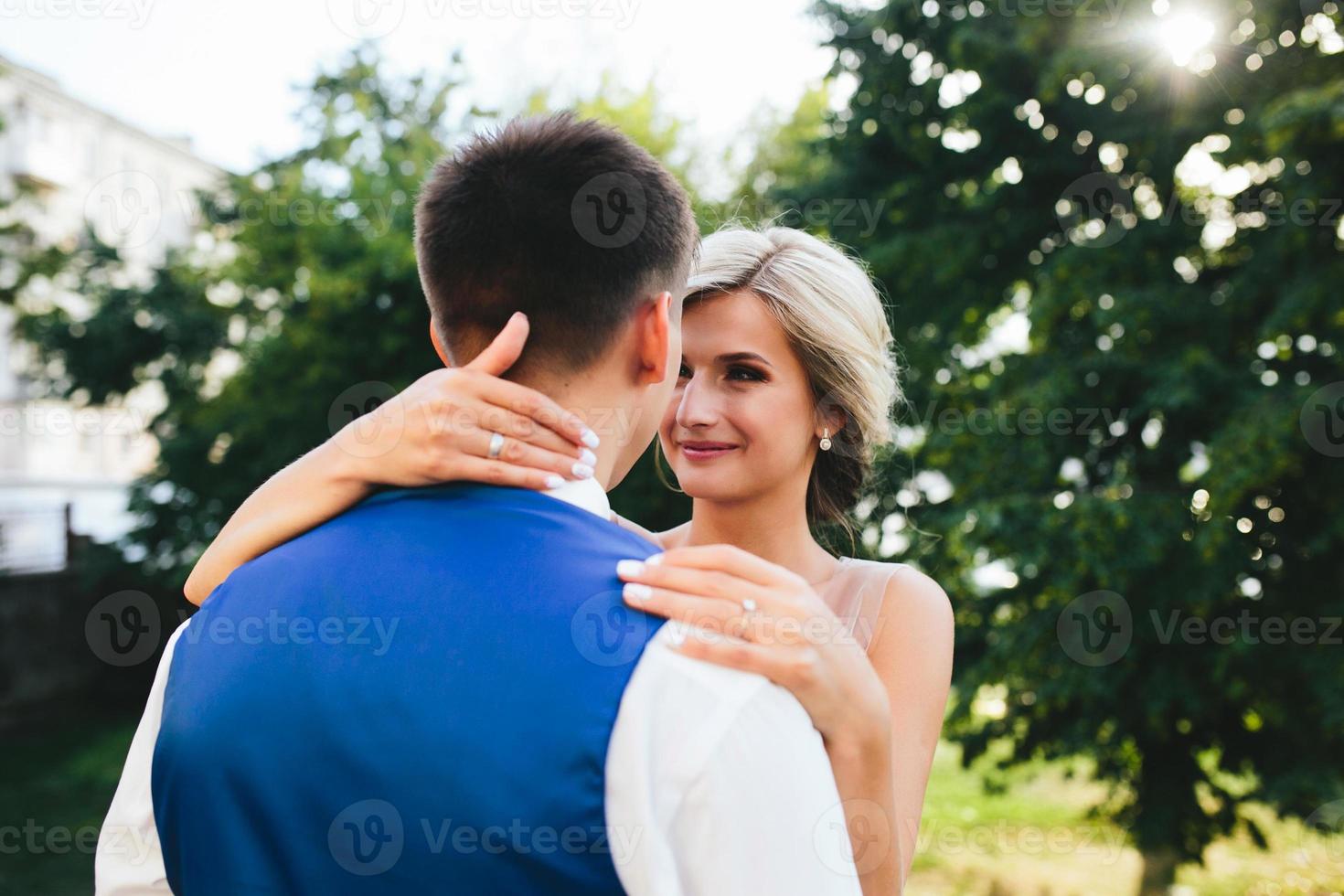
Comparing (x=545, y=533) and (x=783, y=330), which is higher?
(x=783, y=330)

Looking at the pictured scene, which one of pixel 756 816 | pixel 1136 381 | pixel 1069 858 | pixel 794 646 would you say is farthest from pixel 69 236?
pixel 756 816

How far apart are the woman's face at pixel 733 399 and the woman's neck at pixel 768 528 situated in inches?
5.0

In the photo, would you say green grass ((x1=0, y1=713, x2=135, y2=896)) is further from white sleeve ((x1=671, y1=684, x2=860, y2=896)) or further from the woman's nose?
white sleeve ((x1=671, y1=684, x2=860, y2=896))

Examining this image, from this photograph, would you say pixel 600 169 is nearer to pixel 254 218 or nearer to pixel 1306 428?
pixel 1306 428

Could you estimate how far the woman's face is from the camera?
266cm

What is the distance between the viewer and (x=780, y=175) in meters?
16.4

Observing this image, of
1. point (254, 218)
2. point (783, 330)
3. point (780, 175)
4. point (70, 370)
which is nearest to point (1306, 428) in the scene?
point (783, 330)

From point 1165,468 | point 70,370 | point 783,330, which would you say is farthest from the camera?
point 70,370

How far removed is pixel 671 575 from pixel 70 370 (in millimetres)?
16558

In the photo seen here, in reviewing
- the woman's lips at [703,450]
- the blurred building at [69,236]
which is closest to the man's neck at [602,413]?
the woman's lips at [703,450]

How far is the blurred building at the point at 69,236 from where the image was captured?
52.4 feet

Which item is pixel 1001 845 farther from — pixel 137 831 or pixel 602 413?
pixel 137 831

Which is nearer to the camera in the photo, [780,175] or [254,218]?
[254,218]

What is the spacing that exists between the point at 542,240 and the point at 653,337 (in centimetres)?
20
